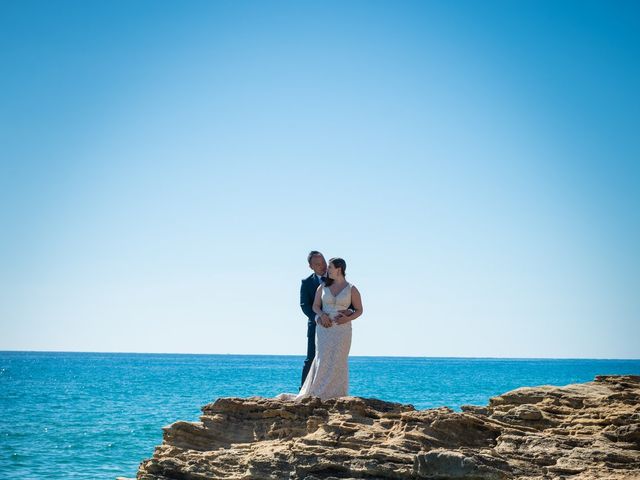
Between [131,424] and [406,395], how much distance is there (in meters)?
24.2

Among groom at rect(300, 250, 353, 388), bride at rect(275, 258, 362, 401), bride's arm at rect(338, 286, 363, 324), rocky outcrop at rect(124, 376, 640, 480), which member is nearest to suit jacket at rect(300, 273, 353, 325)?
groom at rect(300, 250, 353, 388)

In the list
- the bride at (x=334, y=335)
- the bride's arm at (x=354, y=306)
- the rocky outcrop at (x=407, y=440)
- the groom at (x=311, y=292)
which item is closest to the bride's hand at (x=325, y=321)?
the bride at (x=334, y=335)

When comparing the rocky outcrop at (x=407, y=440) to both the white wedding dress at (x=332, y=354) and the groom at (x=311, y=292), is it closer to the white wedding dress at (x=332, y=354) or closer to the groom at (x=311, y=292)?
Result: the white wedding dress at (x=332, y=354)

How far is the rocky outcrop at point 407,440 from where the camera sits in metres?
→ 9.84

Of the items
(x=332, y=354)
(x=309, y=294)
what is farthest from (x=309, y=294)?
(x=332, y=354)

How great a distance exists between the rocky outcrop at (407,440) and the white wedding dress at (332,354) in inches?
31.6

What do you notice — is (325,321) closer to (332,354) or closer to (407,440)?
(332,354)

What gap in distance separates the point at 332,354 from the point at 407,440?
2569mm

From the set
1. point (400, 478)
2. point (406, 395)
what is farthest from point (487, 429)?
point (406, 395)

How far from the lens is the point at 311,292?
1365 cm

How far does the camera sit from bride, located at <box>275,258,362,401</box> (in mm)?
12664

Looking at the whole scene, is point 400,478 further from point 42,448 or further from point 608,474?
point 42,448

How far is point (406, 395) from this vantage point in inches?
2111

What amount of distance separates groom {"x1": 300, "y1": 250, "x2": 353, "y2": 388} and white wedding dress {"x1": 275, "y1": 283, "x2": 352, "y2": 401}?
1.64 feet
